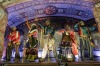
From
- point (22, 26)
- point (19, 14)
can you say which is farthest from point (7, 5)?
point (22, 26)

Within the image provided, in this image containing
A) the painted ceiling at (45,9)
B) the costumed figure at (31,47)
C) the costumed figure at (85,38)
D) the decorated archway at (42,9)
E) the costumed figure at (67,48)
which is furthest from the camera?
the painted ceiling at (45,9)

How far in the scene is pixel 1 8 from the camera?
7188 millimetres

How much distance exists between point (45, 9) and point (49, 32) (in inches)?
102

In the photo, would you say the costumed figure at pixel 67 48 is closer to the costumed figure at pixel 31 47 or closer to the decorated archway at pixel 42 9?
the costumed figure at pixel 31 47

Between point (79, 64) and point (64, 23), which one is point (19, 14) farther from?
point (79, 64)

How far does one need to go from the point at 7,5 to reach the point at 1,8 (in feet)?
1.14

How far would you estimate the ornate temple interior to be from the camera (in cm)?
630

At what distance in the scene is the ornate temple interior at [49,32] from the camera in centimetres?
630

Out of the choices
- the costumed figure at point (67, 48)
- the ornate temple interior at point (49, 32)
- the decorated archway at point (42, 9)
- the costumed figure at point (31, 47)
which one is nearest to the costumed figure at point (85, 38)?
the ornate temple interior at point (49, 32)

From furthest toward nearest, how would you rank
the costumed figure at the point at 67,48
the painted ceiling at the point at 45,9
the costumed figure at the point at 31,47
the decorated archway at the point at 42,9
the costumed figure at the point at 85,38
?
1. the painted ceiling at the point at 45,9
2. the decorated archway at the point at 42,9
3. the costumed figure at the point at 85,38
4. the costumed figure at the point at 31,47
5. the costumed figure at the point at 67,48

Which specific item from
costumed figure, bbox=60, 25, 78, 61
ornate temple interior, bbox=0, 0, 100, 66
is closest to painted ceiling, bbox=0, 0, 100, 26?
ornate temple interior, bbox=0, 0, 100, 66

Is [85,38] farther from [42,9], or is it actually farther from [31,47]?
[42,9]

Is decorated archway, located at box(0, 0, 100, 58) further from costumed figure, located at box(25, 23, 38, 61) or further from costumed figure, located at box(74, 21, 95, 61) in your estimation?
costumed figure, located at box(25, 23, 38, 61)

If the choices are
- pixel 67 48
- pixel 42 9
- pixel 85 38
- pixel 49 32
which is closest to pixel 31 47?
pixel 49 32
